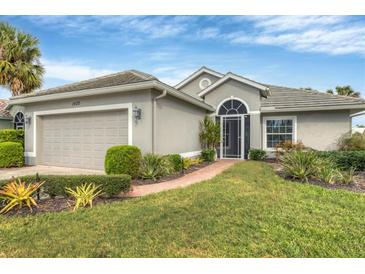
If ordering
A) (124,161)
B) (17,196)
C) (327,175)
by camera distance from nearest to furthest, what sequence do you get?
(17,196) → (327,175) → (124,161)

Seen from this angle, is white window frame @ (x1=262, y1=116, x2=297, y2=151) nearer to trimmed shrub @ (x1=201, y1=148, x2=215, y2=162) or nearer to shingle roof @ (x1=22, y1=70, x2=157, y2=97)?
trimmed shrub @ (x1=201, y1=148, x2=215, y2=162)

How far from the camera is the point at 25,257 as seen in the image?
3.50 meters

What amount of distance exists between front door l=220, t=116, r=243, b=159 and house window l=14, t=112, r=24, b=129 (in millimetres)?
14851

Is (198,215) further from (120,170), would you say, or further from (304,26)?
(304,26)

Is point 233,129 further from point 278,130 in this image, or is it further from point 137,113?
point 137,113

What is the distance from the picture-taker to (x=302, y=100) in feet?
47.5

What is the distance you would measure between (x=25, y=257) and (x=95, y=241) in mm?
977

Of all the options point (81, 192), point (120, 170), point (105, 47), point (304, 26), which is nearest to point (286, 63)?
point (304, 26)

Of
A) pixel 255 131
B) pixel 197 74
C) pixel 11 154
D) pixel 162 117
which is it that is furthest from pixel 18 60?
pixel 255 131

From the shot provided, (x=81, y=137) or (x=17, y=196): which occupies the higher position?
(x=81, y=137)

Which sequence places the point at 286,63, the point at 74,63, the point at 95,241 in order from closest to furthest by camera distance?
the point at 95,241 → the point at 74,63 → the point at 286,63

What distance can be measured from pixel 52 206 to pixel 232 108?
11766 millimetres

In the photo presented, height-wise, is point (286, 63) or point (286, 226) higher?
point (286, 63)
